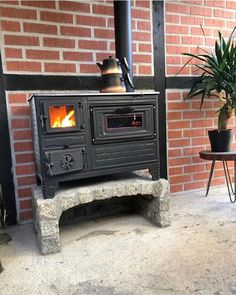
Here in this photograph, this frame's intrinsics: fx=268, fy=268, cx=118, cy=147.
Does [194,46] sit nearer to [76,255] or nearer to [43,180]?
[43,180]

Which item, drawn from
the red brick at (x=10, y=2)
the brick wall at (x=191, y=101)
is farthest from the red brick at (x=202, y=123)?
the red brick at (x=10, y=2)

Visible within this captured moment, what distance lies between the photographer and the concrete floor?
1329 mm

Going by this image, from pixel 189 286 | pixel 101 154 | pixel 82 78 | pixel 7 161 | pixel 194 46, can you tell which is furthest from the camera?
pixel 194 46

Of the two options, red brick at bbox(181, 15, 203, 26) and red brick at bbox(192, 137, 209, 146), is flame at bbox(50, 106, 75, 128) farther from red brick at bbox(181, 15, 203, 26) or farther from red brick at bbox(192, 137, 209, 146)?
red brick at bbox(181, 15, 203, 26)

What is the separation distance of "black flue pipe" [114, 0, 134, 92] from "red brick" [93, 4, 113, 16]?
0.25 metres

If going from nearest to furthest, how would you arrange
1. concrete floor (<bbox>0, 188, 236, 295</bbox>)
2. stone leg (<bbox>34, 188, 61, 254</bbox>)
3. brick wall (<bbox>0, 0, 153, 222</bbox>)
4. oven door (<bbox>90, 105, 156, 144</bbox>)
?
concrete floor (<bbox>0, 188, 236, 295</bbox>) < stone leg (<bbox>34, 188, 61, 254</bbox>) < oven door (<bbox>90, 105, 156, 144</bbox>) < brick wall (<bbox>0, 0, 153, 222</bbox>)

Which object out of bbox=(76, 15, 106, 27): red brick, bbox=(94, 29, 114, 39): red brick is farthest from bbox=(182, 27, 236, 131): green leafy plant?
bbox=(76, 15, 106, 27): red brick

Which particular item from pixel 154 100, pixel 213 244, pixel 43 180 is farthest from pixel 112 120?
pixel 213 244

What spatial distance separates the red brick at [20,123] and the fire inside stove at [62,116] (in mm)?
545

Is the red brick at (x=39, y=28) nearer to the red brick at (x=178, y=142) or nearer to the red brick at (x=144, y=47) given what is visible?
the red brick at (x=144, y=47)

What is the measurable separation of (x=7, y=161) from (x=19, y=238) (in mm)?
585

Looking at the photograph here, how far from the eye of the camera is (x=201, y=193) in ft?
8.86

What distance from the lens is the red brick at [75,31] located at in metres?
2.16

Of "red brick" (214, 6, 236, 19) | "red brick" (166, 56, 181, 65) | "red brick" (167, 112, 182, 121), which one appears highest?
"red brick" (214, 6, 236, 19)
